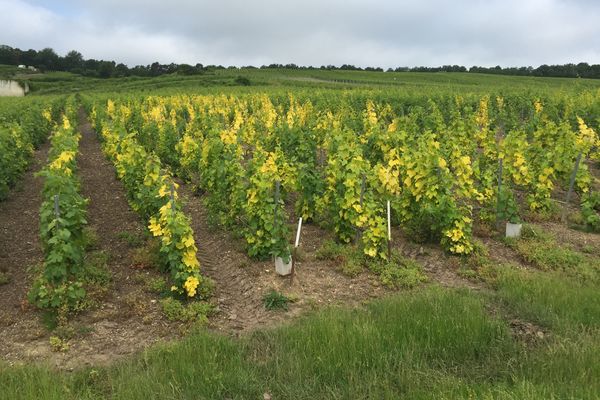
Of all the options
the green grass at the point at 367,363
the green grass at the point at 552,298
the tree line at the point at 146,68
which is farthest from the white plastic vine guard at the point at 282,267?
the tree line at the point at 146,68

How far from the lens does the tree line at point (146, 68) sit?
80.1 m

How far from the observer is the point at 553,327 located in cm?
534

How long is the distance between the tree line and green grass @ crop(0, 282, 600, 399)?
74733mm

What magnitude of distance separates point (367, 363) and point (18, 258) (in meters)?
6.46

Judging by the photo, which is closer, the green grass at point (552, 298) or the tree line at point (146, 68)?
the green grass at point (552, 298)

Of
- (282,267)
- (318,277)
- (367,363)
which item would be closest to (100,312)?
(282,267)

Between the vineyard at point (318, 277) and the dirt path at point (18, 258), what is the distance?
0.14 ft

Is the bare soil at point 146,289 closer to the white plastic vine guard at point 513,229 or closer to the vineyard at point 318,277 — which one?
the vineyard at point 318,277

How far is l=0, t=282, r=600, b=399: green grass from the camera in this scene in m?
4.27

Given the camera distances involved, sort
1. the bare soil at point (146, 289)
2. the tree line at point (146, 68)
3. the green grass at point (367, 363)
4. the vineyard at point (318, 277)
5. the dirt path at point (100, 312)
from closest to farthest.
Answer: the green grass at point (367, 363), the vineyard at point (318, 277), the dirt path at point (100, 312), the bare soil at point (146, 289), the tree line at point (146, 68)

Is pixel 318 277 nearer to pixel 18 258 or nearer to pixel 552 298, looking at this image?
Answer: pixel 552 298

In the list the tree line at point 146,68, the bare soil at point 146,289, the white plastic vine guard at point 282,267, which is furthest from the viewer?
the tree line at point 146,68

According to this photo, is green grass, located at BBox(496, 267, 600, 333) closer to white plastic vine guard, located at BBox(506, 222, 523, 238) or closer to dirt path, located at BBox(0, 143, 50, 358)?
white plastic vine guard, located at BBox(506, 222, 523, 238)

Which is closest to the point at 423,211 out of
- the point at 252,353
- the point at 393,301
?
the point at 393,301
